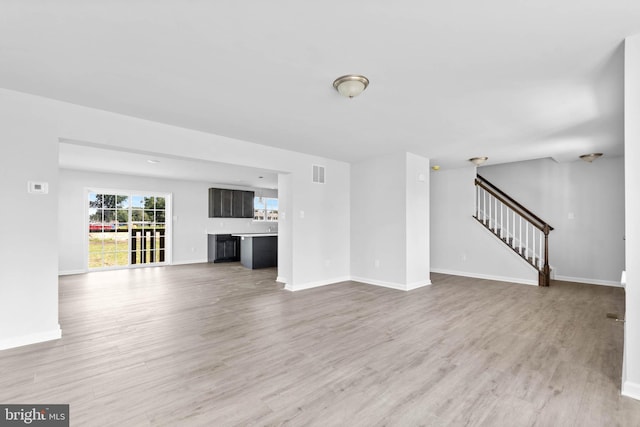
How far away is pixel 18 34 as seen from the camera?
2.05 meters

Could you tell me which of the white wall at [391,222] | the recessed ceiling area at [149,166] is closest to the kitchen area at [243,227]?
the recessed ceiling area at [149,166]

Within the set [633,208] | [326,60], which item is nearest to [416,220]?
[633,208]

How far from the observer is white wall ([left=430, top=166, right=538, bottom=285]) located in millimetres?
6316

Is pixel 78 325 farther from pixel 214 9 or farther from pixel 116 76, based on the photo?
pixel 214 9

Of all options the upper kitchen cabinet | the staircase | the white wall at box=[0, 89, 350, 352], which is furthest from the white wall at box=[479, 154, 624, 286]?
the upper kitchen cabinet

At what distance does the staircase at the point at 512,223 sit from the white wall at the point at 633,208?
4.30m

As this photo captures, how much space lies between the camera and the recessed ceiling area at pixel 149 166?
5.36 m

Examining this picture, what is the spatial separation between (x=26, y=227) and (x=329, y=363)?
10.1 ft

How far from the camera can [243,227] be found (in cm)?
1014

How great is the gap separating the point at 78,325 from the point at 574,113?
5983 millimetres

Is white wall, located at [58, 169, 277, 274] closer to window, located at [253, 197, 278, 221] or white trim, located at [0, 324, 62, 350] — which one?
window, located at [253, 197, 278, 221]

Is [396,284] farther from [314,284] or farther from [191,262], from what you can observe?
[191,262]

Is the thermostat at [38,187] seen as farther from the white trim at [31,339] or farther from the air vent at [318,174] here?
the air vent at [318,174]

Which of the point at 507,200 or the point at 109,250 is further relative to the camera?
the point at 109,250
